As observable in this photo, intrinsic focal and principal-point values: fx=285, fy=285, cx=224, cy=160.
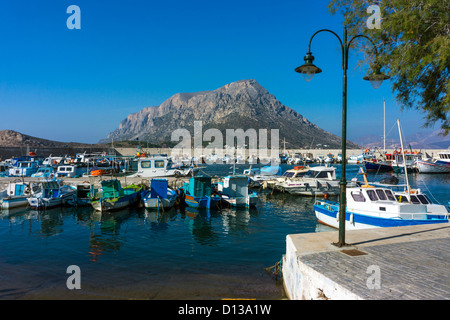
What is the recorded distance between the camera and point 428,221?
45.3ft

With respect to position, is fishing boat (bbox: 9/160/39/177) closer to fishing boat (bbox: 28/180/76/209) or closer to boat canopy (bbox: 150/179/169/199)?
fishing boat (bbox: 28/180/76/209)

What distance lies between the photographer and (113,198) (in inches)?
938

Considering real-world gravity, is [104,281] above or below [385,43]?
below

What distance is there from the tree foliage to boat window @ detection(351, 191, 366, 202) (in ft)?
18.8

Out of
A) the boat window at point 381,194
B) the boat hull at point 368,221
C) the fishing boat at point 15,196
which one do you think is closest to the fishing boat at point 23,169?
the fishing boat at point 15,196

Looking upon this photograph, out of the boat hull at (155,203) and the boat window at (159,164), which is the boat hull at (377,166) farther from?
the boat hull at (155,203)

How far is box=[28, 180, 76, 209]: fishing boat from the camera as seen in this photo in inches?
963

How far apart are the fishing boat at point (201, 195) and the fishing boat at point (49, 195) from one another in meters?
11.1

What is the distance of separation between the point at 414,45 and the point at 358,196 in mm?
8743

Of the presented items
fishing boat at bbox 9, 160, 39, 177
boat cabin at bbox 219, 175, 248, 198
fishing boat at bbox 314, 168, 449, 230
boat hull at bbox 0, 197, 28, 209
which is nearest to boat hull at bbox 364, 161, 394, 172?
boat cabin at bbox 219, 175, 248, 198
